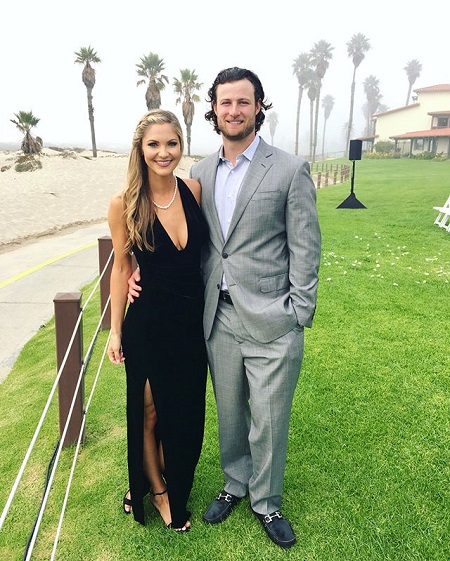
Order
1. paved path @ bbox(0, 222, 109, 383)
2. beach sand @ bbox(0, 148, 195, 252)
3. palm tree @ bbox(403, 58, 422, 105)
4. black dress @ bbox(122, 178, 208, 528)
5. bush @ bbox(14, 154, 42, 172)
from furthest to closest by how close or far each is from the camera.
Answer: palm tree @ bbox(403, 58, 422, 105)
bush @ bbox(14, 154, 42, 172)
beach sand @ bbox(0, 148, 195, 252)
paved path @ bbox(0, 222, 109, 383)
black dress @ bbox(122, 178, 208, 528)

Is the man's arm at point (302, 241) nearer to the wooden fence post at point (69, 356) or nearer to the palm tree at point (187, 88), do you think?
the wooden fence post at point (69, 356)

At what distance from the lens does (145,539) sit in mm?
2650

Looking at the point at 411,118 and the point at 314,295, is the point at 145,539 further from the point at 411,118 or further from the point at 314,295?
the point at 411,118

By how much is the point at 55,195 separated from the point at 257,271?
25126 millimetres

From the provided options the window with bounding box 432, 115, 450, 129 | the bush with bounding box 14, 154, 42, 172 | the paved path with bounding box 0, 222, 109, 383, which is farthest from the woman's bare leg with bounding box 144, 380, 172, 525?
the window with bounding box 432, 115, 450, 129

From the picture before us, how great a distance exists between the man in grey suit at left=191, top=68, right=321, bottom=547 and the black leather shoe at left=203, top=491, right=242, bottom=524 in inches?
7.9

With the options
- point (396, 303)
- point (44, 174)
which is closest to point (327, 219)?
point (396, 303)

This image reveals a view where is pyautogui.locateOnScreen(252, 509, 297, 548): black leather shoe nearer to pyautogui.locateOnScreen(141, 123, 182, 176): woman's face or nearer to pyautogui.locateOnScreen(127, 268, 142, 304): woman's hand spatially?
pyautogui.locateOnScreen(127, 268, 142, 304): woman's hand

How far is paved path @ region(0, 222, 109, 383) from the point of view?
248 inches

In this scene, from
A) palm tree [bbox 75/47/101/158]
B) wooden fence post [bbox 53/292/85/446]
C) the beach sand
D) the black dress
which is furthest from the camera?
palm tree [bbox 75/47/101/158]

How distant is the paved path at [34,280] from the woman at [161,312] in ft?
10.8

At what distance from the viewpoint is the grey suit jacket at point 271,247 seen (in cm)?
234

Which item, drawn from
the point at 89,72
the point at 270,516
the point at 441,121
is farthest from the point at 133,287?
the point at 441,121

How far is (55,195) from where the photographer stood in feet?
83.3
